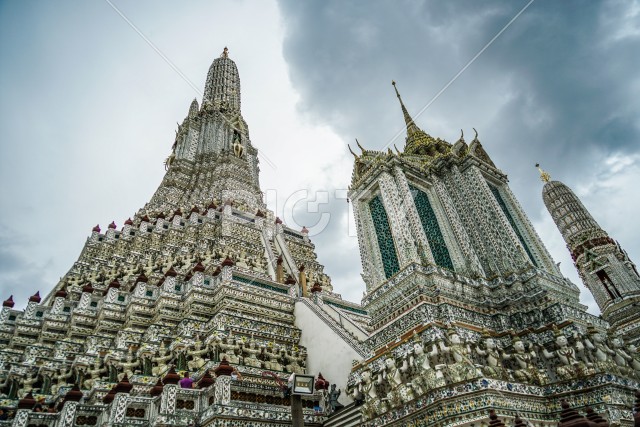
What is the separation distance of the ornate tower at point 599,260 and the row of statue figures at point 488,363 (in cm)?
1465

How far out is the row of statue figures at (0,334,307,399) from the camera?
11.7 m

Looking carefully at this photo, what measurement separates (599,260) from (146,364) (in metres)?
25.8

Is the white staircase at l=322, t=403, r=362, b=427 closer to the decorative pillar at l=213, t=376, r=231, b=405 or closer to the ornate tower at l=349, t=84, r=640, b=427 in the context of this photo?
the ornate tower at l=349, t=84, r=640, b=427

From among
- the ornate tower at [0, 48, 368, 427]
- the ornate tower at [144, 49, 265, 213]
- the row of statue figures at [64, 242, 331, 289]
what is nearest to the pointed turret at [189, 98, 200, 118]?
the ornate tower at [144, 49, 265, 213]

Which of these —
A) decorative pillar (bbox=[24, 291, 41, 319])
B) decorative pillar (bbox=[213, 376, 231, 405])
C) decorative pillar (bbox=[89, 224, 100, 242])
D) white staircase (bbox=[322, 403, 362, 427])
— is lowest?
white staircase (bbox=[322, 403, 362, 427])

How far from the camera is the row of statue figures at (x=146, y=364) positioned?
11.7m

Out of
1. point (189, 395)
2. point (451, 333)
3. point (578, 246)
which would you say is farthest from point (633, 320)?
point (189, 395)

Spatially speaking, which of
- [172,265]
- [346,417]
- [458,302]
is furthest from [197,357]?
[172,265]

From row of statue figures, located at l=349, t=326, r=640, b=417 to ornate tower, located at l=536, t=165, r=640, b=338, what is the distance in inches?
577

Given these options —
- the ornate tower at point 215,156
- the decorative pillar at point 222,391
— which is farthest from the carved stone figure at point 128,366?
the ornate tower at point 215,156

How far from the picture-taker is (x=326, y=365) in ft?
40.6

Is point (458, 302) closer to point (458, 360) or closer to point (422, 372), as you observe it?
point (458, 360)

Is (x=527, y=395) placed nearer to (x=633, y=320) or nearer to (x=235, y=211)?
(x=633, y=320)

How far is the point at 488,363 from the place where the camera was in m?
7.66
